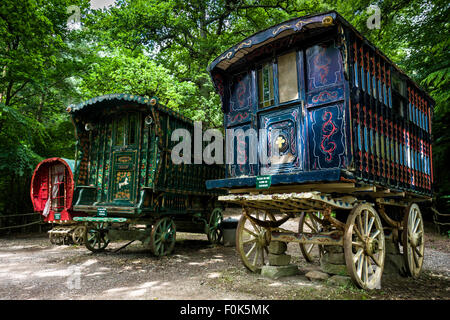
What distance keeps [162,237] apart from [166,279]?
242cm

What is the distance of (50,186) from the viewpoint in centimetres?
1144

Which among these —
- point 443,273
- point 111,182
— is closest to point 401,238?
point 443,273

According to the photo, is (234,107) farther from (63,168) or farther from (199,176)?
(63,168)

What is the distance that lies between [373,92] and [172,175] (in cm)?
552

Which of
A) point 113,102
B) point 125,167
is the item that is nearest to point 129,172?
point 125,167

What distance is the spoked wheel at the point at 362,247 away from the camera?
4.96 metres

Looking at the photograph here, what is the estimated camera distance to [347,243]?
16.3 ft

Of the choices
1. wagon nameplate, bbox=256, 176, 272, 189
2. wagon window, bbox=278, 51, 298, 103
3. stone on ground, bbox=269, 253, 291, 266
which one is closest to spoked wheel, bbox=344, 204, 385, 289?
wagon nameplate, bbox=256, 176, 272, 189

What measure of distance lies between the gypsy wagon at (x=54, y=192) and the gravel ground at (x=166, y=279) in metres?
1.16

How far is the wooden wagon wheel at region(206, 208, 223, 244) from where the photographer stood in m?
10.7

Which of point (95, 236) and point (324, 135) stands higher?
point (324, 135)

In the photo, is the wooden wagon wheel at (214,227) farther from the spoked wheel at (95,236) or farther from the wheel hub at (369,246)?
the wheel hub at (369,246)

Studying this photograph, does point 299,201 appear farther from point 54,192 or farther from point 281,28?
point 54,192

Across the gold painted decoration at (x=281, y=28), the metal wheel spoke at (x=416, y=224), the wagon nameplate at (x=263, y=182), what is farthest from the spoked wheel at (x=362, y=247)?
the gold painted decoration at (x=281, y=28)
